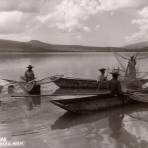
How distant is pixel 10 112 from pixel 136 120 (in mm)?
4865

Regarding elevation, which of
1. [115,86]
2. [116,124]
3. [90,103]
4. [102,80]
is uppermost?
[115,86]

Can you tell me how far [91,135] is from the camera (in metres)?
9.67

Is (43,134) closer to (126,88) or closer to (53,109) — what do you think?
(53,109)

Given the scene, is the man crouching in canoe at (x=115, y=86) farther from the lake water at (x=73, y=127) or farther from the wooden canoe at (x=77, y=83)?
the wooden canoe at (x=77, y=83)

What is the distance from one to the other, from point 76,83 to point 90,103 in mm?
6623

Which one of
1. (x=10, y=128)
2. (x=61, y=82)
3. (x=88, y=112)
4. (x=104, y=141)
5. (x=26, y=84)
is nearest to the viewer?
(x=104, y=141)

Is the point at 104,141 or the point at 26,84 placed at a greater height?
the point at 26,84

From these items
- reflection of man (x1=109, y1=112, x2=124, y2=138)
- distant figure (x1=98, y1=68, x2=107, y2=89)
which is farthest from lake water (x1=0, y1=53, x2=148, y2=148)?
distant figure (x1=98, y1=68, x2=107, y2=89)

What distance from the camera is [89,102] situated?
12375mm

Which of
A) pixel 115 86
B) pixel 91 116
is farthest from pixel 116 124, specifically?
pixel 115 86

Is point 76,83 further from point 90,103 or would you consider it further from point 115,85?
point 90,103

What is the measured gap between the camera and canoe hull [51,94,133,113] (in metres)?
11.5

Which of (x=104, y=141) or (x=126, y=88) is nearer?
(x=104, y=141)

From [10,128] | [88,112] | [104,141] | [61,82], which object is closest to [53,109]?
[88,112]
